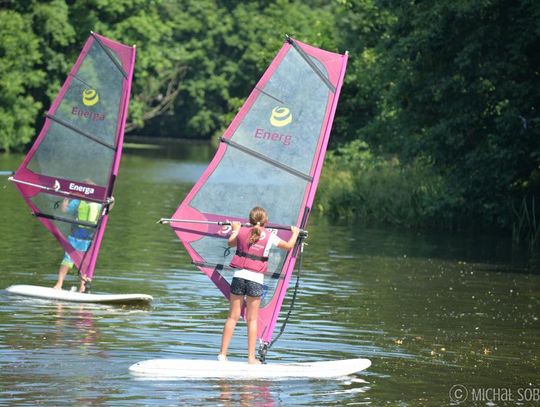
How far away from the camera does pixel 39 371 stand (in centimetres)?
1316

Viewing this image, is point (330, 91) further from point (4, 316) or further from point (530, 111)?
point (530, 111)

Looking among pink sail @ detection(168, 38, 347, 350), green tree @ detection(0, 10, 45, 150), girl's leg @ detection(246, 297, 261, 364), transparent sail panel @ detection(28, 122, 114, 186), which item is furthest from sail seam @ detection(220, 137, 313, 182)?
green tree @ detection(0, 10, 45, 150)

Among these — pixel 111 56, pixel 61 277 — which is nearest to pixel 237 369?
pixel 61 277

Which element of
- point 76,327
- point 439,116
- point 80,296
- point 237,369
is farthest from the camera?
point 439,116

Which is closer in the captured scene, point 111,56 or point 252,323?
point 252,323

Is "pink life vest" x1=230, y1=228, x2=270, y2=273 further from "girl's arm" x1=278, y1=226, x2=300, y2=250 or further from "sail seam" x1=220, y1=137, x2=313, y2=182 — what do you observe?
"sail seam" x1=220, y1=137, x2=313, y2=182

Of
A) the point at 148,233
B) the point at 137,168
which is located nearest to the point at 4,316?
the point at 148,233

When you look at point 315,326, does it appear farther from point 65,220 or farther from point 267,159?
point 65,220

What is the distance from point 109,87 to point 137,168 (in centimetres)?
3950

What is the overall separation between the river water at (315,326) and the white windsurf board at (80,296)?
268mm

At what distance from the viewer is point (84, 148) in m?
19.9

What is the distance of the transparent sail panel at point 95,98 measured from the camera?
1975cm

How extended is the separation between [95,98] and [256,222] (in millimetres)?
7237

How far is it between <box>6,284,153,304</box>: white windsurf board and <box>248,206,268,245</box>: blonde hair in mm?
5144
